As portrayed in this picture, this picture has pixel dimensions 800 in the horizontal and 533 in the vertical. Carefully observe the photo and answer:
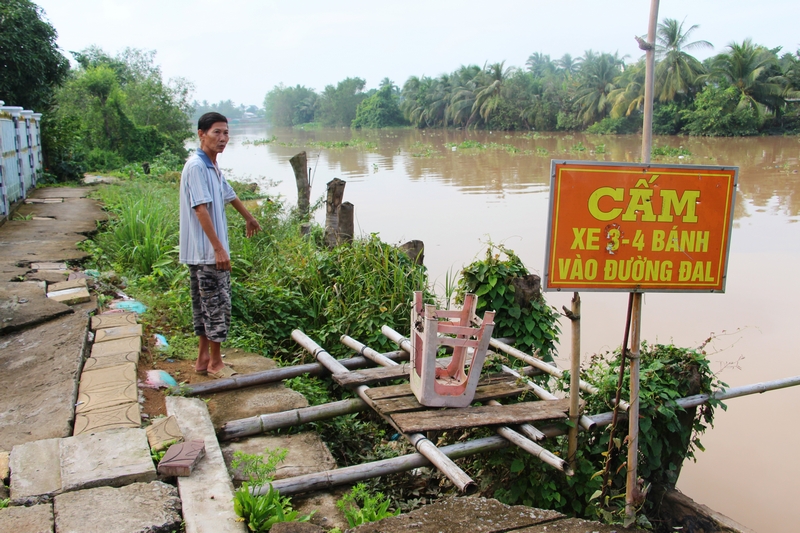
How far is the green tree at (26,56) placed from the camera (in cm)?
1370

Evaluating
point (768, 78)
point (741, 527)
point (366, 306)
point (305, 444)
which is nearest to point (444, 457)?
point (305, 444)

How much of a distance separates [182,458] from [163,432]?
0.27 m

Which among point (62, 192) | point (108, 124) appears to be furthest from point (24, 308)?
point (108, 124)

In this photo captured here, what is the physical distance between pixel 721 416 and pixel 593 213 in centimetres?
340

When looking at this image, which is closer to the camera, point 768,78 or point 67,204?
point 67,204

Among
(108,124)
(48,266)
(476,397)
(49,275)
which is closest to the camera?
(476,397)

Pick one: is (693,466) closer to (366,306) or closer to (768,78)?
(366,306)

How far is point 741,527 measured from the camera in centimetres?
310

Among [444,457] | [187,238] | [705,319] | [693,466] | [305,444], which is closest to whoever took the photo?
[444,457]

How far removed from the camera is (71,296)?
462 cm

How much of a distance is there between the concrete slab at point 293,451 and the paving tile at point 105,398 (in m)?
0.55

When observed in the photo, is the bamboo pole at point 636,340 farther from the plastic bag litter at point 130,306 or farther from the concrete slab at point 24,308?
the concrete slab at point 24,308

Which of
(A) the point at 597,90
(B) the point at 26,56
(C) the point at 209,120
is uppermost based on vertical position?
(A) the point at 597,90

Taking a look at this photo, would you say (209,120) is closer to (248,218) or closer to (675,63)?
(248,218)
